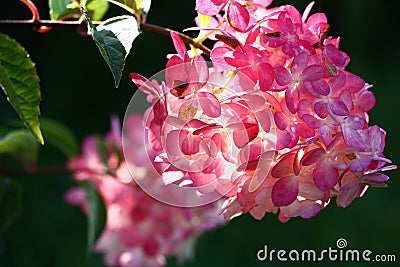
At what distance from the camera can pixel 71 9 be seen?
0.67 m

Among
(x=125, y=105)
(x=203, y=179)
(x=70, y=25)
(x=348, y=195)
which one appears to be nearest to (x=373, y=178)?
(x=348, y=195)

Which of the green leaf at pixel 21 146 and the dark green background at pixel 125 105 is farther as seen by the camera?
the dark green background at pixel 125 105

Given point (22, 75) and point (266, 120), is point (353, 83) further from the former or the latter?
point (22, 75)

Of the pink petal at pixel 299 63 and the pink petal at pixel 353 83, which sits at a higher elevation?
the pink petal at pixel 299 63

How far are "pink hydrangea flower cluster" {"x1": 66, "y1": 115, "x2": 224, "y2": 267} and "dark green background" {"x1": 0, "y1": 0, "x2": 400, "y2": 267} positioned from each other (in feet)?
0.83

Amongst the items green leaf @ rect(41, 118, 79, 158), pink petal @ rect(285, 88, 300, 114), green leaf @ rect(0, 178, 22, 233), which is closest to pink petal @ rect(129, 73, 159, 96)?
pink petal @ rect(285, 88, 300, 114)

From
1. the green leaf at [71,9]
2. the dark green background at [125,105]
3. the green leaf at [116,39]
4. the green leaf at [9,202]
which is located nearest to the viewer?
the green leaf at [116,39]

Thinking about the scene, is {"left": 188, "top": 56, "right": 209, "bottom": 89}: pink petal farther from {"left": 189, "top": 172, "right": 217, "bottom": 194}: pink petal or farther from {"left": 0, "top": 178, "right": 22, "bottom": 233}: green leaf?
{"left": 0, "top": 178, "right": 22, "bottom": 233}: green leaf

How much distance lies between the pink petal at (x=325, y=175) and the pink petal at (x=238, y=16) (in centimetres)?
12

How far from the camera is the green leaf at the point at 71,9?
26.5 inches

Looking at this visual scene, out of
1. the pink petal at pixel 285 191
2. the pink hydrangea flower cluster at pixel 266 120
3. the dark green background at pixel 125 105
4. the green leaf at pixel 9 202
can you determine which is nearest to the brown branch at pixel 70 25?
the pink hydrangea flower cluster at pixel 266 120

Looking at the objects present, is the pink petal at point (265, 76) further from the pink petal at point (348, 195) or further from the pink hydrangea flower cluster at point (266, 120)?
the pink petal at point (348, 195)

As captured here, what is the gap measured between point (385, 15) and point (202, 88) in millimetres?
3092

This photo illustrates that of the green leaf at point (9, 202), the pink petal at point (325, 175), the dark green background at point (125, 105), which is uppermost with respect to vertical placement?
the pink petal at point (325, 175)
